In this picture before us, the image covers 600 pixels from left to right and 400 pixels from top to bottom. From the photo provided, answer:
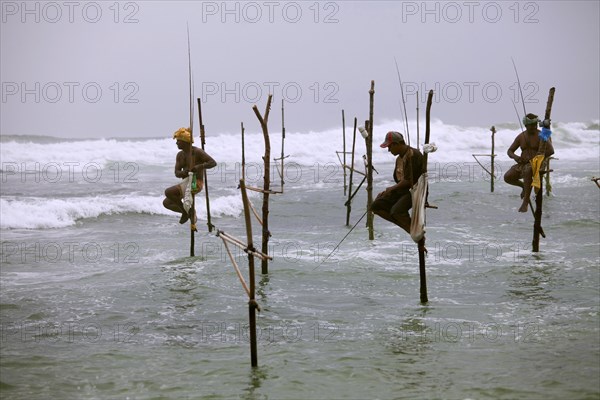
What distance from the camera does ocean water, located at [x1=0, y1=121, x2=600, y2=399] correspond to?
257 inches

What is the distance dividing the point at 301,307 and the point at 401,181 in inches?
78.6

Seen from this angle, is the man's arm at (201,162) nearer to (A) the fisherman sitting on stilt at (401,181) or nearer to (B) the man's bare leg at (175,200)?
(B) the man's bare leg at (175,200)

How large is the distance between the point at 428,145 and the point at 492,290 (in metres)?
2.95

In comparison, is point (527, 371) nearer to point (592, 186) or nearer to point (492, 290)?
point (492, 290)

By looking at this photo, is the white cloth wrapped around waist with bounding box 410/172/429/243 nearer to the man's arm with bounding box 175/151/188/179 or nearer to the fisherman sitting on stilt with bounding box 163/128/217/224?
the fisherman sitting on stilt with bounding box 163/128/217/224

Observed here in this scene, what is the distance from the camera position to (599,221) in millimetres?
16531

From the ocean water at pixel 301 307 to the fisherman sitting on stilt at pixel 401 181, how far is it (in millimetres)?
1170

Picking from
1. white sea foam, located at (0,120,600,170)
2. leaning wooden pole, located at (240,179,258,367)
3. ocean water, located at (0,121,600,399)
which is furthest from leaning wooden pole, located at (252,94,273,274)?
Result: white sea foam, located at (0,120,600,170)

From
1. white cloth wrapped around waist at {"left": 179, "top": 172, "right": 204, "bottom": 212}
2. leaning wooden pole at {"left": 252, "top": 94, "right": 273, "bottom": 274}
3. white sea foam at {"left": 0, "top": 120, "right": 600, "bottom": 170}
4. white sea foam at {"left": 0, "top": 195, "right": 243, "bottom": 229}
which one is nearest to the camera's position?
leaning wooden pole at {"left": 252, "top": 94, "right": 273, "bottom": 274}

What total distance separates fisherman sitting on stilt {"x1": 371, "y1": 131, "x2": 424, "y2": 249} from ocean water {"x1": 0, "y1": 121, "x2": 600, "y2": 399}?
1170 mm

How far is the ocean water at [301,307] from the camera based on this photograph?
6.53 m

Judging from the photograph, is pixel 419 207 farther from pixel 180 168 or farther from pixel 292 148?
pixel 292 148

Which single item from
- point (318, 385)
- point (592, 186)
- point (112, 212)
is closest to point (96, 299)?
point (318, 385)

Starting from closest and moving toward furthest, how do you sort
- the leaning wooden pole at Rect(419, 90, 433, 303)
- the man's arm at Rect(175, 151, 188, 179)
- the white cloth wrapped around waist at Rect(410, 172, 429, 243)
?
the leaning wooden pole at Rect(419, 90, 433, 303)
the white cloth wrapped around waist at Rect(410, 172, 429, 243)
the man's arm at Rect(175, 151, 188, 179)
